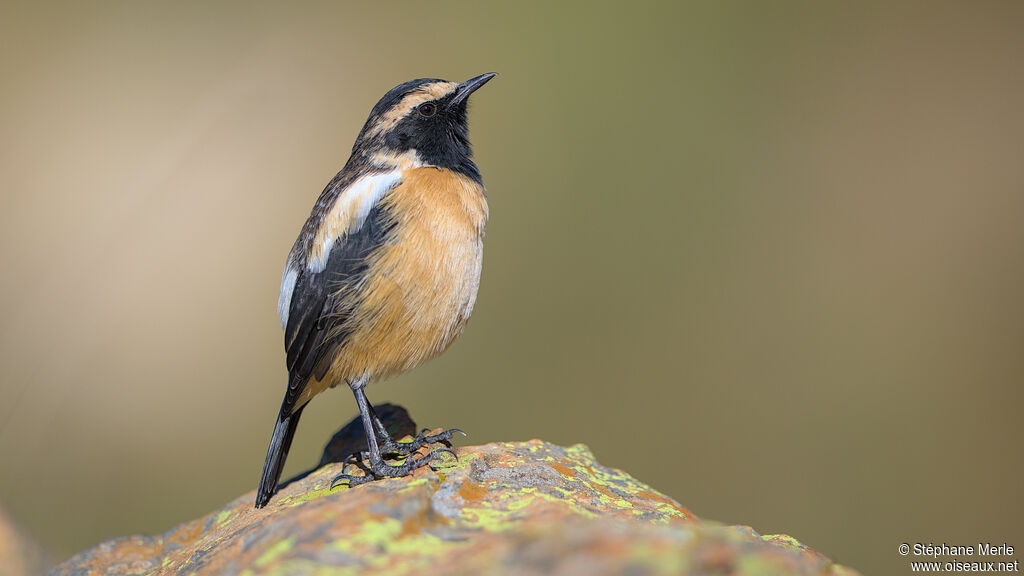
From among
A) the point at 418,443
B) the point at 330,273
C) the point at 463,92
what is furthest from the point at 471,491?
the point at 463,92

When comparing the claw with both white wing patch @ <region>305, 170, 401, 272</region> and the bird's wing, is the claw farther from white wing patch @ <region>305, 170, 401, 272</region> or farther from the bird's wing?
white wing patch @ <region>305, 170, 401, 272</region>

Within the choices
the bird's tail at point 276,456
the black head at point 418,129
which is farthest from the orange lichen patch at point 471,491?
the black head at point 418,129

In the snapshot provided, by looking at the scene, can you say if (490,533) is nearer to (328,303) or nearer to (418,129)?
(328,303)

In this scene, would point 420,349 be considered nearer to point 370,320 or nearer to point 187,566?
point 370,320

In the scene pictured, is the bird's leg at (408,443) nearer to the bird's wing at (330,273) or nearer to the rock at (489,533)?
the rock at (489,533)

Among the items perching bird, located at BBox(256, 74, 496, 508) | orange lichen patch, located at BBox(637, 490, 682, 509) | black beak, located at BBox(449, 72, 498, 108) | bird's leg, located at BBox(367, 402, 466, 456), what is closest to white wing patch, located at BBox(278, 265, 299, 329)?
perching bird, located at BBox(256, 74, 496, 508)

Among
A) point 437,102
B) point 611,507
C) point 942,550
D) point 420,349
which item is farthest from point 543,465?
point 942,550
